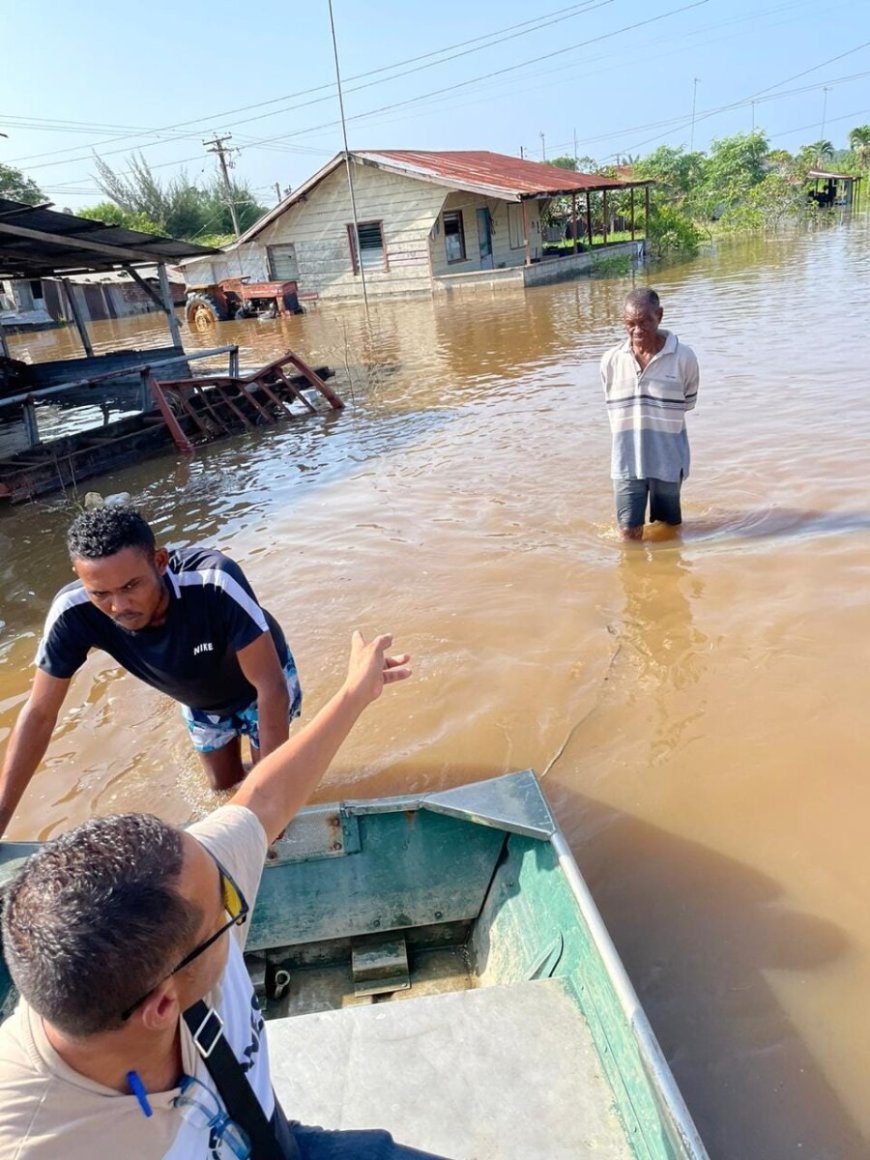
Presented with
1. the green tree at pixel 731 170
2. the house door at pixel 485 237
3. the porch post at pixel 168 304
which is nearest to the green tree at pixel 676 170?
the green tree at pixel 731 170

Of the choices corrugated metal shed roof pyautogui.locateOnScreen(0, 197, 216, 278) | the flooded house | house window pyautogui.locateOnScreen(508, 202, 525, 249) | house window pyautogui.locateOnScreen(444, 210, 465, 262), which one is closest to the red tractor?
the flooded house

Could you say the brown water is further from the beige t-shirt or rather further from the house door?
the house door

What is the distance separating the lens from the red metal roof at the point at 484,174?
2312 centimetres

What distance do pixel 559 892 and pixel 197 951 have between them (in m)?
1.57

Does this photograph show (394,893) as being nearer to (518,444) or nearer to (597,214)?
A: (518,444)

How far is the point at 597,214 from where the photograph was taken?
38375mm

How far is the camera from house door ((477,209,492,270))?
91.6 feet

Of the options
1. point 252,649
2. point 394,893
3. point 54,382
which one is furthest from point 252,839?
point 54,382

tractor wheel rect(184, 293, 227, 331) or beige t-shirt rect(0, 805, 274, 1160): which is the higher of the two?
tractor wheel rect(184, 293, 227, 331)

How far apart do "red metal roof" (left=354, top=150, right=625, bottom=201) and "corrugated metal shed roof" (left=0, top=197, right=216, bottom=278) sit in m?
13.0

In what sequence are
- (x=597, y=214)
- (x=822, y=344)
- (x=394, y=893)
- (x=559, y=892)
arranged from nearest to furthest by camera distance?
(x=559, y=892)
(x=394, y=893)
(x=822, y=344)
(x=597, y=214)

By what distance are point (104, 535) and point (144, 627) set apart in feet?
1.28

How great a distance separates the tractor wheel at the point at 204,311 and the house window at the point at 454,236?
25.8 ft

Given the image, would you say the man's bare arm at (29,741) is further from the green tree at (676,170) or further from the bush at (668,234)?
the green tree at (676,170)
